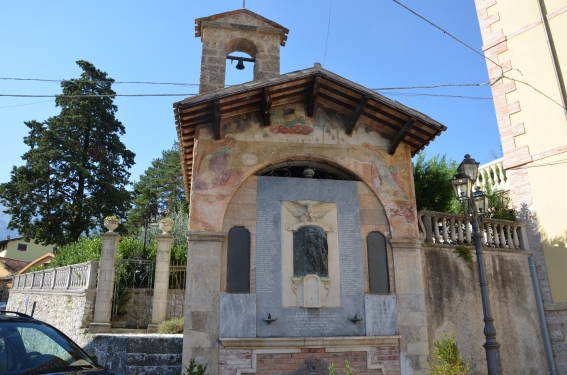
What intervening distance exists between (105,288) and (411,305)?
309 inches

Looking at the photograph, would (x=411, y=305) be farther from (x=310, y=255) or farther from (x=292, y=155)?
(x=292, y=155)

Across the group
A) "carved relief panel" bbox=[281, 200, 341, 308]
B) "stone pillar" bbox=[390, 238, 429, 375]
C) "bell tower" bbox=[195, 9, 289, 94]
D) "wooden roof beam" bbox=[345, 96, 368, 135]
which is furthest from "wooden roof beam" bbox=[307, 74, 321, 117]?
"stone pillar" bbox=[390, 238, 429, 375]

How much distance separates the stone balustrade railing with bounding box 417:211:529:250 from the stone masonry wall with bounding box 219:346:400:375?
109 inches

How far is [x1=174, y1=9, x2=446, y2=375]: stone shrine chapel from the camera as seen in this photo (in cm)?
812

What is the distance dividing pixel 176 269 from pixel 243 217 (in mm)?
6669

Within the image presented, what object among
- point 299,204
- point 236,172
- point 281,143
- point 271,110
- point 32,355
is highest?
point 271,110

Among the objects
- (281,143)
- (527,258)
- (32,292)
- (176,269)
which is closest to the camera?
(281,143)

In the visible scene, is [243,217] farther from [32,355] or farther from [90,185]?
[90,185]

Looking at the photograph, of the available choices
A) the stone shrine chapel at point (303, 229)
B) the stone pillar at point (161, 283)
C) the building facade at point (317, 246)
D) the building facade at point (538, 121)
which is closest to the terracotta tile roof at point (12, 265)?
the stone pillar at point (161, 283)

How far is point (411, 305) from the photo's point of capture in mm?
8797

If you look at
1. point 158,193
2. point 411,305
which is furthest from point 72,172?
point 411,305

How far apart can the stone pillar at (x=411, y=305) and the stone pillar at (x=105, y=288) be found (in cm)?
740

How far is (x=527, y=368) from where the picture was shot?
9992 millimetres

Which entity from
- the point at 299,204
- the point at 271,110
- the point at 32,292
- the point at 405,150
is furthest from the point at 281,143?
the point at 32,292
